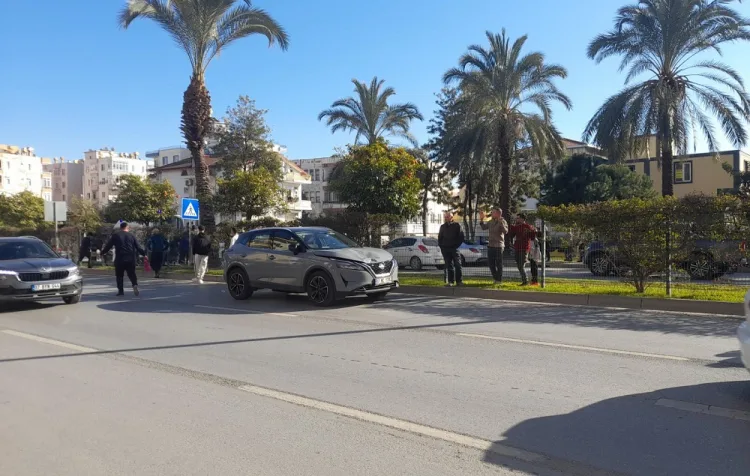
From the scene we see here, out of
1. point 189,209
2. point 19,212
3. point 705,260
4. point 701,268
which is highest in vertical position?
point 19,212

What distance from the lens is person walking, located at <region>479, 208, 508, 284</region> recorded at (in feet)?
46.8

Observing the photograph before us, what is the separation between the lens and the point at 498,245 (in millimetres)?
14492

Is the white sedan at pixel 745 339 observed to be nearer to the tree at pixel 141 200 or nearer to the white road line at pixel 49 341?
the white road line at pixel 49 341

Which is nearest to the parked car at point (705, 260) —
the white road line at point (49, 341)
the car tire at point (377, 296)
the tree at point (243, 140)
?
the car tire at point (377, 296)

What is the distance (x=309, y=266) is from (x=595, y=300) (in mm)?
5858

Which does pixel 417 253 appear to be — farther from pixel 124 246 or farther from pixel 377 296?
pixel 124 246

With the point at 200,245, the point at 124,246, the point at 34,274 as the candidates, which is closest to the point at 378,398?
the point at 34,274

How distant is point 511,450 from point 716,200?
9.12m

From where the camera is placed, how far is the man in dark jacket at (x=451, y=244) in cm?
1459

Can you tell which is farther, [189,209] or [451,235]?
[189,209]

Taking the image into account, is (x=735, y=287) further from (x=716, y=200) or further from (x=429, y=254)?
(x=429, y=254)

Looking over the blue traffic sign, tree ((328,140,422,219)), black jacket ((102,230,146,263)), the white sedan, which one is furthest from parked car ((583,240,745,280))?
the blue traffic sign

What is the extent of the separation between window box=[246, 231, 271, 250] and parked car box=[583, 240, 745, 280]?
7.17m

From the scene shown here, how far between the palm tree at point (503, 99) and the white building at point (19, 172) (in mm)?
93444
